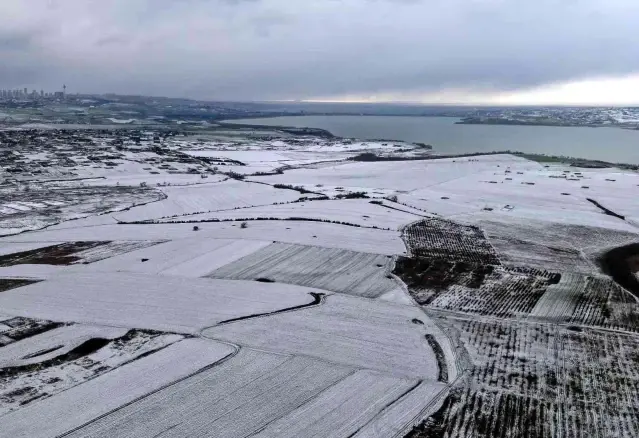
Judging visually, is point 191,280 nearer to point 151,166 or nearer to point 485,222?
point 485,222

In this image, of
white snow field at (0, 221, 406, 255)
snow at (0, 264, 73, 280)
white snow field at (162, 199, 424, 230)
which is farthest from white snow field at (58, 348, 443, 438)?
white snow field at (162, 199, 424, 230)

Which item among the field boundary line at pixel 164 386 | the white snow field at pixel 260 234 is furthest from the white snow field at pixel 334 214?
the field boundary line at pixel 164 386

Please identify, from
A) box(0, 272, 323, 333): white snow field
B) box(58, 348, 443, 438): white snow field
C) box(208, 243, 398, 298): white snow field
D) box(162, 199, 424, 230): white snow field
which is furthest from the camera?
box(162, 199, 424, 230): white snow field

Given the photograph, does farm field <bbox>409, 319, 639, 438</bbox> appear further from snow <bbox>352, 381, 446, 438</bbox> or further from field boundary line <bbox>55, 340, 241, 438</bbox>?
field boundary line <bbox>55, 340, 241, 438</bbox>

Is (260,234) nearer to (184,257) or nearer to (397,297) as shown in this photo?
(184,257)

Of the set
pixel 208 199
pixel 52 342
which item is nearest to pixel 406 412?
pixel 52 342

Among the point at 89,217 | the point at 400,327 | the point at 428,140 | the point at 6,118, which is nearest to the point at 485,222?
the point at 400,327
